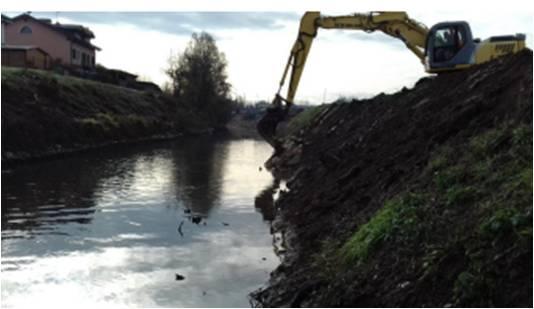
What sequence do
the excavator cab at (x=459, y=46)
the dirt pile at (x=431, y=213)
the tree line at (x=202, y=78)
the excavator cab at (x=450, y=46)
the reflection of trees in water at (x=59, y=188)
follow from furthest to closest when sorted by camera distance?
the tree line at (x=202, y=78) < the excavator cab at (x=450, y=46) < the excavator cab at (x=459, y=46) < the reflection of trees in water at (x=59, y=188) < the dirt pile at (x=431, y=213)

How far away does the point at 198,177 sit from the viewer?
30.0 metres

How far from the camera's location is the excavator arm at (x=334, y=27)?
2531cm

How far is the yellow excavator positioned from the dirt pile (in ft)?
10.7

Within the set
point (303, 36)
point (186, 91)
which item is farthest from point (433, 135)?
point (186, 91)

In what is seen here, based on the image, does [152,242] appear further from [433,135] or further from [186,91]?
[186,91]

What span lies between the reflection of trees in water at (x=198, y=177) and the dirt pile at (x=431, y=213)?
3.86 metres

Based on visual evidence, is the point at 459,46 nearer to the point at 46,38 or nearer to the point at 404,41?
the point at 404,41

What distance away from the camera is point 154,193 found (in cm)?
2423

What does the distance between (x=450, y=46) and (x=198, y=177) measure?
43.8 feet

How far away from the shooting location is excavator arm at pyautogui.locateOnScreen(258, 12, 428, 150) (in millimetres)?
25312

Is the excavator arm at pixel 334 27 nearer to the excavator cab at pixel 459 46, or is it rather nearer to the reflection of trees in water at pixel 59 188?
the excavator cab at pixel 459 46

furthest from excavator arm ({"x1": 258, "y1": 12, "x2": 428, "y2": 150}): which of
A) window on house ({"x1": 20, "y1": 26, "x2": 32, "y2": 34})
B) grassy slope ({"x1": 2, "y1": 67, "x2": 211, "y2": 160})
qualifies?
window on house ({"x1": 20, "y1": 26, "x2": 32, "y2": 34})

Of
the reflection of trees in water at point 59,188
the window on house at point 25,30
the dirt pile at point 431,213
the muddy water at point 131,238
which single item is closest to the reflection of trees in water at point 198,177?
the muddy water at point 131,238

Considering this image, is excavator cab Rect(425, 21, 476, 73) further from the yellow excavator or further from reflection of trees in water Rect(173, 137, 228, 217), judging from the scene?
reflection of trees in water Rect(173, 137, 228, 217)
